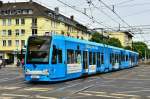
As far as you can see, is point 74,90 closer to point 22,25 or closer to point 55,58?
point 55,58

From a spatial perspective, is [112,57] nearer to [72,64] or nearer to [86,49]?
[86,49]

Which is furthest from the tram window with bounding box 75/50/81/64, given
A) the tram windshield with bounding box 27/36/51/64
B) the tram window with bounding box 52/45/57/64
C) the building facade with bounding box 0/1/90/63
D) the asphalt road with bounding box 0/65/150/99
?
the building facade with bounding box 0/1/90/63

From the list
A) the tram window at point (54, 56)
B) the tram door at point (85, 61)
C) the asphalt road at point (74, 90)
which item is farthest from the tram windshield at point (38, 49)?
the tram door at point (85, 61)

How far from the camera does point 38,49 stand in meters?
27.2

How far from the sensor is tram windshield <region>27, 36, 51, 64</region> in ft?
88.2

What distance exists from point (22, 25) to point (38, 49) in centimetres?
7998

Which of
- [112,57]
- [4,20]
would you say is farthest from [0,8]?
[112,57]

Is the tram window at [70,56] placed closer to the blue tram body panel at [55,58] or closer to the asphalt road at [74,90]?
the blue tram body panel at [55,58]

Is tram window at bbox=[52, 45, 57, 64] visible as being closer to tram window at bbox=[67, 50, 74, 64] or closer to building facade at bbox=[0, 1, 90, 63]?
tram window at bbox=[67, 50, 74, 64]

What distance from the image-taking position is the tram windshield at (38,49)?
26.9 meters

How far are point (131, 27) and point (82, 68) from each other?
88.1 ft

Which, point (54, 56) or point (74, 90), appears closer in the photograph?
point (74, 90)

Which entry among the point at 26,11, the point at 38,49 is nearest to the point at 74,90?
the point at 38,49

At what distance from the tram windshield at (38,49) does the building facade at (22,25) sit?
75721 mm
